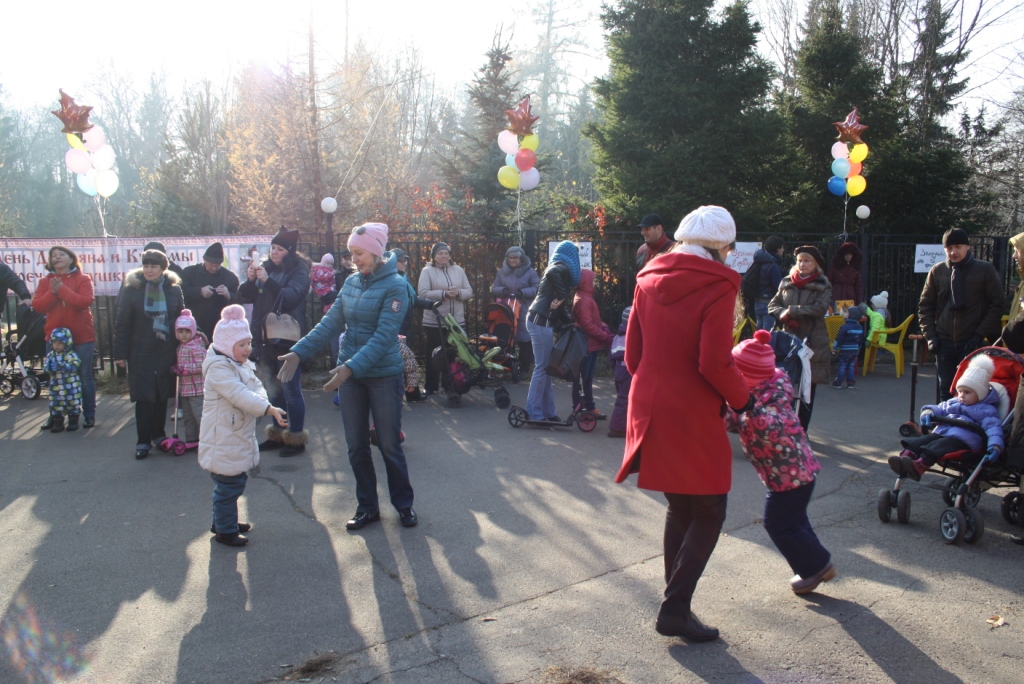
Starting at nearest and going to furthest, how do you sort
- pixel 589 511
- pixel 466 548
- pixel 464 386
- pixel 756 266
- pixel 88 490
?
pixel 466 548 → pixel 589 511 → pixel 88 490 → pixel 464 386 → pixel 756 266

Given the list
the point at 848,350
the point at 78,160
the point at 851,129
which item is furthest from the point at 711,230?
the point at 851,129

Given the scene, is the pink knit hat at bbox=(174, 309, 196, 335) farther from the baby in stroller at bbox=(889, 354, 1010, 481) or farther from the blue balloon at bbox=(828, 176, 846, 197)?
the blue balloon at bbox=(828, 176, 846, 197)

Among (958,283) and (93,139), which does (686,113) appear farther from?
(93,139)

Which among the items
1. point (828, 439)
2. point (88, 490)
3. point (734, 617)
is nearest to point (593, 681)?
point (734, 617)

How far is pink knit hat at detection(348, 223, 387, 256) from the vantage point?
15.6 feet

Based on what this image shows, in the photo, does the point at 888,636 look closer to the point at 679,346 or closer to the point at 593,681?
the point at 593,681

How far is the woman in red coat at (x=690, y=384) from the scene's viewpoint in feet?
10.5

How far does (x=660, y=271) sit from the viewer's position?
3.33 metres

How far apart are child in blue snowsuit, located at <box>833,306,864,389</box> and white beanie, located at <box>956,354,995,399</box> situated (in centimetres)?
528

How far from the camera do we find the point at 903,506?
4973mm

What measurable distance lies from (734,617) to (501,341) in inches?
264

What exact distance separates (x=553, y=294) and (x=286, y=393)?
2.69 meters

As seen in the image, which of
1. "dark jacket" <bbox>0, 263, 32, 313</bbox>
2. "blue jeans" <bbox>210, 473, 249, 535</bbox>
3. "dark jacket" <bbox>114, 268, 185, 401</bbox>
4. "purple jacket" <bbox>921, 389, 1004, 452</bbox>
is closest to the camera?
"blue jeans" <bbox>210, 473, 249, 535</bbox>

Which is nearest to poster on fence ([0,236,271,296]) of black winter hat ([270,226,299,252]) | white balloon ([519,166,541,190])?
black winter hat ([270,226,299,252])
